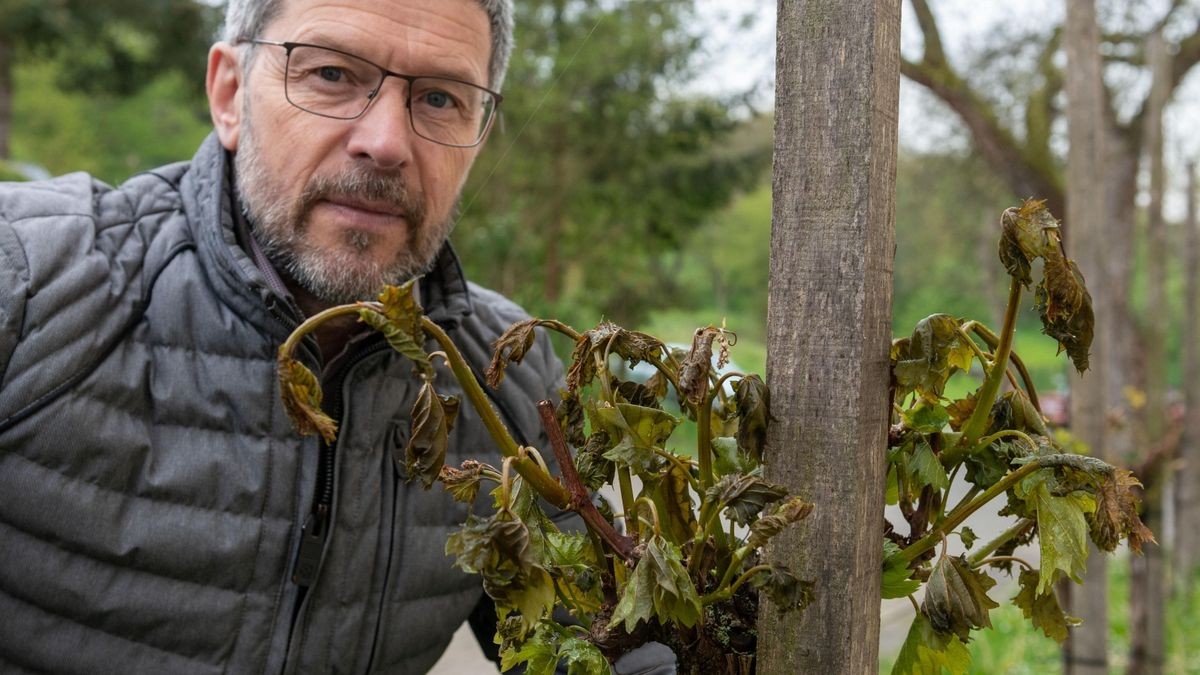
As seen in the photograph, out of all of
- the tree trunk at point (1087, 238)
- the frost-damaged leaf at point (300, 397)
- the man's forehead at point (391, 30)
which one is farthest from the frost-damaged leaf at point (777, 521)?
the tree trunk at point (1087, 238)

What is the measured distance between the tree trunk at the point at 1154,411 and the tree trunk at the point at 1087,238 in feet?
1.45

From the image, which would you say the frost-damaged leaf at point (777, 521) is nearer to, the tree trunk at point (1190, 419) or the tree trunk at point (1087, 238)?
the tree trunk at point (1087, 238)

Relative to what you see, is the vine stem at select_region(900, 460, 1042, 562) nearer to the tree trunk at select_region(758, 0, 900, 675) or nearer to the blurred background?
the tree trunk at select_region(758, 0, 900, 675)

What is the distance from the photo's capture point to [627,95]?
38.1 feet

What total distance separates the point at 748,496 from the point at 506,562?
0.22 metres

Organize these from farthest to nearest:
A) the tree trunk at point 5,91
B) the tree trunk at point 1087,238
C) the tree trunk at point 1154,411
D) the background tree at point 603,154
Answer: the tree trunk at point 5,91 < the background tree at point 603,154 < the tree trunk at point 1154,411 < the tree trunk at point 1087,238

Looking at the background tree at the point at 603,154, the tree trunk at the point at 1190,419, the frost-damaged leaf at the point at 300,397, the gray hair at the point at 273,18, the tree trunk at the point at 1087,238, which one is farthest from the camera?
the background tree at the point at 603,154

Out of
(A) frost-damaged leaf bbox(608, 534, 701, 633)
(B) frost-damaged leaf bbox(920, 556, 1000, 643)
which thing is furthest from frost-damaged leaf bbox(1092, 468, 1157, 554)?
(A) frost-damaged leaf bbox(608, 534, 701, 633)

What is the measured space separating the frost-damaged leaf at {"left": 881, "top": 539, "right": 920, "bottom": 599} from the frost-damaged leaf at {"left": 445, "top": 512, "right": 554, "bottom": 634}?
37 centimetres

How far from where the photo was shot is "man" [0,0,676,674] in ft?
5.95

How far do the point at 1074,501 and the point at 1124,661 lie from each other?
292 inches

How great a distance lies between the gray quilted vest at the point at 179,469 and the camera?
180 cm

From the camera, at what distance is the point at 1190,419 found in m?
8.11

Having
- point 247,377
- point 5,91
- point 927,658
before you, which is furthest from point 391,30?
point 5,91
